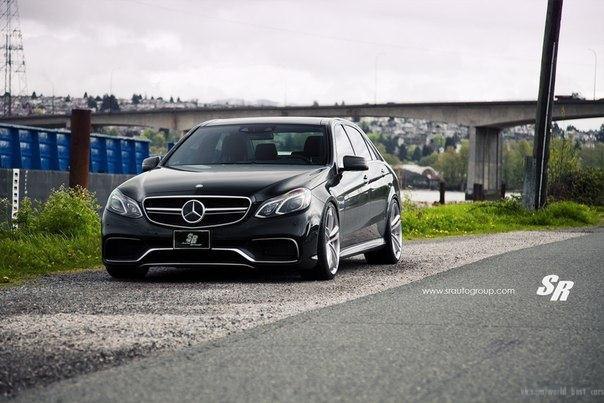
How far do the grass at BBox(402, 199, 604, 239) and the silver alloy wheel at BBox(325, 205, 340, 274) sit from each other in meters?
8.74

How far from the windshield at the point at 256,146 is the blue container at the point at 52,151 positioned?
20140 mm

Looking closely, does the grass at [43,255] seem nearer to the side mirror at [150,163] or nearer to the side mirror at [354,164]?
the side mirror at [150,163]

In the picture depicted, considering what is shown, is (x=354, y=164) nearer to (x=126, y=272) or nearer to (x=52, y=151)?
(x=126, y=272)

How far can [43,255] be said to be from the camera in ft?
43.0

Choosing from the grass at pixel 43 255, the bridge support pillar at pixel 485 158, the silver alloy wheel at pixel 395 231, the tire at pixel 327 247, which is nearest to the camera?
the tire at pixel 327 247

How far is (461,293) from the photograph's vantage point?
989cm

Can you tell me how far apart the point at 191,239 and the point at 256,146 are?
5.67 feet

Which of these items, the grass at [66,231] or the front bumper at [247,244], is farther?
the grass at [66,231]

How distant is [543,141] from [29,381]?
23552mm

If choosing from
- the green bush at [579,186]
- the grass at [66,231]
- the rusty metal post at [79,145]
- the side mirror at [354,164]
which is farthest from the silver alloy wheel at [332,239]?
the green bush at [579,186]

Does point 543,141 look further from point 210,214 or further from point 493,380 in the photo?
point 493,380

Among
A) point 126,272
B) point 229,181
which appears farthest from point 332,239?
point 126,272

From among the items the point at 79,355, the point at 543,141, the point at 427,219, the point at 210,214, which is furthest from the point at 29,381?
the point at 543,141

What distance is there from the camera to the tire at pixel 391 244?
13148 millimetres
